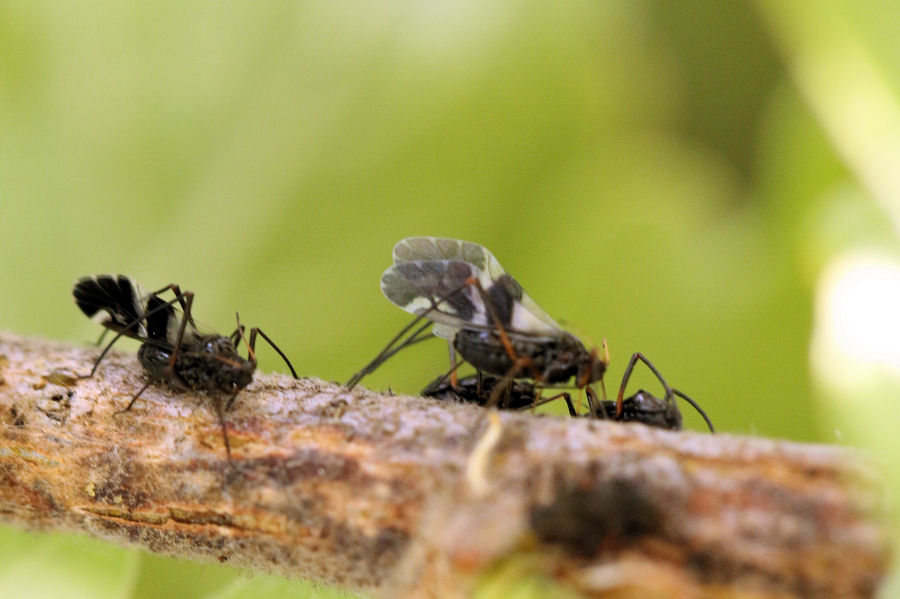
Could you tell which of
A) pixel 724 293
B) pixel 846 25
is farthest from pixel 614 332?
pixel 846 25

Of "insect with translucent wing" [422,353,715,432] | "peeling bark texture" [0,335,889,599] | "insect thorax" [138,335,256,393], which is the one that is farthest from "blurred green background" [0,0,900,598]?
"peeling bark texture" [0,335,889,599]

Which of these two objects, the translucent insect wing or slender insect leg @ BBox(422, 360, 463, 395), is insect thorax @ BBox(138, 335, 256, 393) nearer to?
the translucent insect wing

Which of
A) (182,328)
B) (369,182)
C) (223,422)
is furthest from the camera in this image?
(369,182)

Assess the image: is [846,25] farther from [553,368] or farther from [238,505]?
[238,505]

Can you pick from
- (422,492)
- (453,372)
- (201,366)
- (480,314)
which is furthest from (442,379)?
(422,492)

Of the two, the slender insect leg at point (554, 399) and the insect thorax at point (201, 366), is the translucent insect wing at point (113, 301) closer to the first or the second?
the insect thorax at point (201, 366)

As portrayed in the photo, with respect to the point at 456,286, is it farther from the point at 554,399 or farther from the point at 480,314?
the point at 554,399
